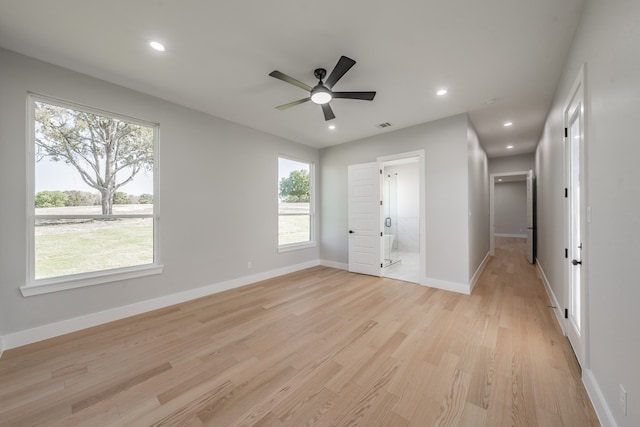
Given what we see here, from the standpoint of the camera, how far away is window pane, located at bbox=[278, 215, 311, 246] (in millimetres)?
5023

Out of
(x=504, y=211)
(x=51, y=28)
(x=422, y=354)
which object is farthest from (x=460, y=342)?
(x=504, y=211)

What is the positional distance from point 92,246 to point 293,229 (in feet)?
10.8

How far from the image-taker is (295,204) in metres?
5.34

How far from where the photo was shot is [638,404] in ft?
3.47

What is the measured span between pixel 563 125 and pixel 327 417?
144 inches

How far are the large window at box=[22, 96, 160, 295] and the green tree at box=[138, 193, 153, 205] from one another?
0.04 feet

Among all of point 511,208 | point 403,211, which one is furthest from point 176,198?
point 511,208

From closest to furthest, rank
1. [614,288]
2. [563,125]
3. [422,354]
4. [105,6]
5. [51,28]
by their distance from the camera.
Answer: [614,288]
[105,6]
[51,28]
[422,354]
[563,125]

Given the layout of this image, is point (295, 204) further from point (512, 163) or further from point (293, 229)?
point (512, 163)

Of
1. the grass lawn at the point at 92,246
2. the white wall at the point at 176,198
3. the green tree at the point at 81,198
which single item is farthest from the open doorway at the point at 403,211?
the green tree at the point at 81,198

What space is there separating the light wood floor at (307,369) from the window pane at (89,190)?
836 millimetres

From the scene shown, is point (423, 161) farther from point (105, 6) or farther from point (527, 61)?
point (105, 6)

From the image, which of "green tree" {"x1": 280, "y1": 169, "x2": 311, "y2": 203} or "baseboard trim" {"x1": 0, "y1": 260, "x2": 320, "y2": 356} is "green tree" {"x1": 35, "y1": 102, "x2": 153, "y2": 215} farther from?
"green tree" {"x1": 280, "y1": 169, "x2": 311, "y2": 203}

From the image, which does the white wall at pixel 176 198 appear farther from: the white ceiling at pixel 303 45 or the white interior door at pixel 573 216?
the white interior door at pixel 573 216
